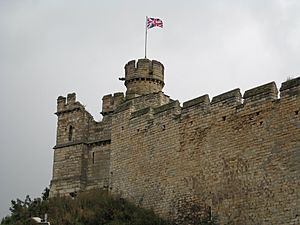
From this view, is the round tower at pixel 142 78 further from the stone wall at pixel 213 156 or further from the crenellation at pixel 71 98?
the stone wall at pixel 213 156

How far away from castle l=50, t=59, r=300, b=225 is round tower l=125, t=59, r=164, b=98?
7.49ft

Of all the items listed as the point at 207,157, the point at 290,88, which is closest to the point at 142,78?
the point at 207,157

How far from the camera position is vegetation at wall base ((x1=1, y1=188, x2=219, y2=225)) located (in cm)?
2016

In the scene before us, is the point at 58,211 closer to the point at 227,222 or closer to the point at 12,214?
the point at 12,214

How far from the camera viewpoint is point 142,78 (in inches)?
1082

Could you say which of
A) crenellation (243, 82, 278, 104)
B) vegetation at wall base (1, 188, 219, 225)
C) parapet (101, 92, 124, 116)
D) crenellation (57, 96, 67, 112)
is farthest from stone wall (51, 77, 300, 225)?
crenellation (57, 96, 67, 112)

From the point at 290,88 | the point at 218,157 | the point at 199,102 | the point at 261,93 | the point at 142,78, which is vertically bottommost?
the point at 218,157

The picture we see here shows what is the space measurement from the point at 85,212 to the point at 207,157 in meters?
4.52

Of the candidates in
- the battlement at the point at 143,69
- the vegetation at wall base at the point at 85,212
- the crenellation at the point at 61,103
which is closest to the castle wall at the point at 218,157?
the vegetation at wall base at the point at 85,212

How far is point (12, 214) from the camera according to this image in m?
22.5

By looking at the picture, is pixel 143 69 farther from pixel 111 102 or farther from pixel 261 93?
pixel 261 93

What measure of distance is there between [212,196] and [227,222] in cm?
103

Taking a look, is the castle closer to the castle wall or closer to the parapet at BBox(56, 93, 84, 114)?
the castle wall

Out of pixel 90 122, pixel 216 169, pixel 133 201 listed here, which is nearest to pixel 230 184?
pixel 216 169
